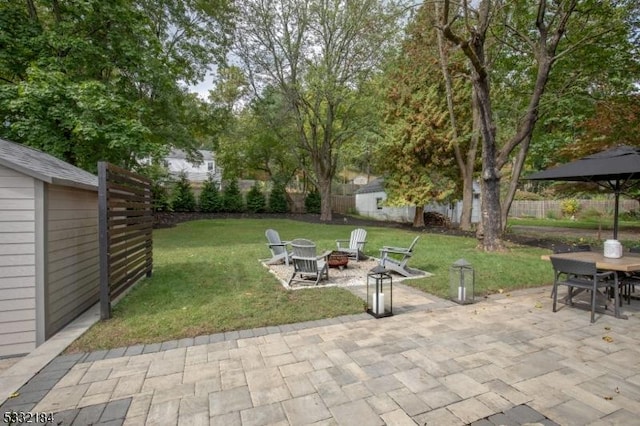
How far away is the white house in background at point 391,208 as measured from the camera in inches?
764

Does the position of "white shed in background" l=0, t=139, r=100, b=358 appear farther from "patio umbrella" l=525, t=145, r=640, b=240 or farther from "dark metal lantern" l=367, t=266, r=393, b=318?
"patio umbrella" l=525, t=145, r=640, b=240

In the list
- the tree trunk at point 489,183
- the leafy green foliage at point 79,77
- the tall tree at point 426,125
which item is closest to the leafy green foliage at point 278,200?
the tall tree at point 426,125

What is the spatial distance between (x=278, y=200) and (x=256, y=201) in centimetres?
162

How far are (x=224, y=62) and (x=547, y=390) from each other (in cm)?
1807

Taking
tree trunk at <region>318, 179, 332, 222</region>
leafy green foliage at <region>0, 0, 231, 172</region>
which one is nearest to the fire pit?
leafy green foliage at <region>0, 0, 231, 172</region>

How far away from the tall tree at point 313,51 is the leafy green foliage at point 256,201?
19.1ft

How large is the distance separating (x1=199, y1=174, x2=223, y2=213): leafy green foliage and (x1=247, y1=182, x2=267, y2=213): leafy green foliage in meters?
1.95

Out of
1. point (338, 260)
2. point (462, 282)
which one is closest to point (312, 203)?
point (338, 260)

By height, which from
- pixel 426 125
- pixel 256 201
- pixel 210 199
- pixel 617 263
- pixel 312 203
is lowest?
pixel 617 263

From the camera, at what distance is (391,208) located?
848 inches

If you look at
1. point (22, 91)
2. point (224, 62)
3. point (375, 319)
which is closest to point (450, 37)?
point (375, 319)

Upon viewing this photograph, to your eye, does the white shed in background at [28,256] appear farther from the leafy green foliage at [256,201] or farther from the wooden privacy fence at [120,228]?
the leafy green foliage at [256,201]

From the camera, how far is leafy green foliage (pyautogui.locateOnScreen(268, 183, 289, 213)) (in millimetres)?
22938

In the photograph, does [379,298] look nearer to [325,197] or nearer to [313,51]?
[325,197]
